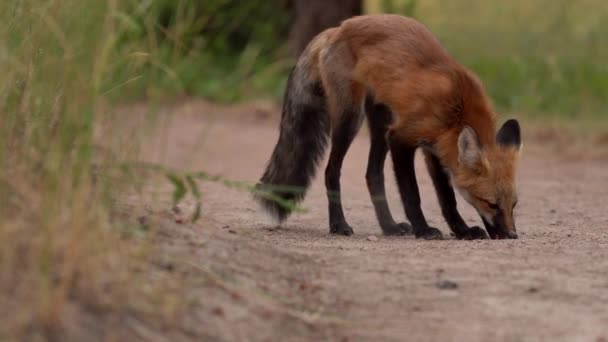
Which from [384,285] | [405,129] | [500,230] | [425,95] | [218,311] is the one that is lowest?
[218,311]

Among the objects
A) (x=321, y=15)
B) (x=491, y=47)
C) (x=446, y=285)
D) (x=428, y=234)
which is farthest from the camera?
(x=491, y=47)

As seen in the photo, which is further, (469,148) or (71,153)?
(469,148)

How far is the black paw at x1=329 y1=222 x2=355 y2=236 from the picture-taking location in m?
7.73

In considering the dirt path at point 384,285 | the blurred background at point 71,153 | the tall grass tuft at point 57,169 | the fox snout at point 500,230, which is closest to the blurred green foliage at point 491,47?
the fox snout at point 500,230

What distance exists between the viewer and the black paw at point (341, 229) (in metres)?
7.73

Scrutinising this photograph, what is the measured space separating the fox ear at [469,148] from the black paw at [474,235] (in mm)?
488

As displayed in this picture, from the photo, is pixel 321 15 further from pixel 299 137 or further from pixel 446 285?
pixel 446 285

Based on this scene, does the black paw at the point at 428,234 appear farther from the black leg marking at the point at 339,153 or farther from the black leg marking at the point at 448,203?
the black leg marking at the point at 339,153

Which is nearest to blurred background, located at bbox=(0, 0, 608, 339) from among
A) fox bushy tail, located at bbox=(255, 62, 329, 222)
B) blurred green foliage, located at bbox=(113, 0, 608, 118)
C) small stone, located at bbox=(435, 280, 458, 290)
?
small stone, located at bbox=(435, 280, 458, 290)

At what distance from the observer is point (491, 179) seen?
7.44 meters

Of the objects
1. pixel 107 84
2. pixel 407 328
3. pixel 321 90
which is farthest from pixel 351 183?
pixel 407 328

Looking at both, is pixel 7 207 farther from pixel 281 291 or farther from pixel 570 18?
pixel 570 18

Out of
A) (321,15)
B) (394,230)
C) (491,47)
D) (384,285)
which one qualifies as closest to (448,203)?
(394,230)

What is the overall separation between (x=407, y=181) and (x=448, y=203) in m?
0.36
